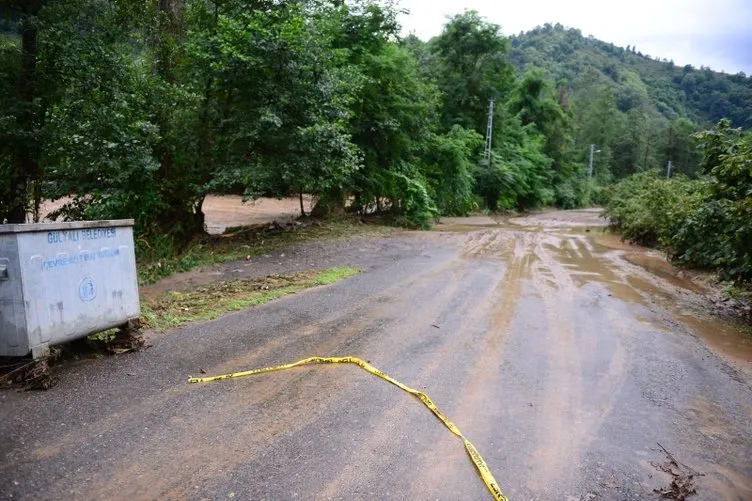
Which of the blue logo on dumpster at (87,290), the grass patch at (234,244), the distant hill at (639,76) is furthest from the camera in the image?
the distant hill at (639,76)

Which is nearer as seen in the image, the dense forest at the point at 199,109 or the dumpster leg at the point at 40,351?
the dumpster leg at the point at 40,351

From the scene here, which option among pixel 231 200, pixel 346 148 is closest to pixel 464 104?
pixel 231 200

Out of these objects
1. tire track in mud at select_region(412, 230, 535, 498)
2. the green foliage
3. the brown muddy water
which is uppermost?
the green foliage

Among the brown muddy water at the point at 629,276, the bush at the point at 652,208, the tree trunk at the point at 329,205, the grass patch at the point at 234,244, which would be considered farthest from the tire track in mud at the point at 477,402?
the tree trunk at the point at 329,205

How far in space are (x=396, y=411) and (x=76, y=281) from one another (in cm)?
320

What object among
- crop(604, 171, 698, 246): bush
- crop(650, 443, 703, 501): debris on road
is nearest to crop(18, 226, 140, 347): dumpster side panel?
crop(650, 443, 703, 501): debris on road

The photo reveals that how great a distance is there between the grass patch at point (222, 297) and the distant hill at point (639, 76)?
4018 inches

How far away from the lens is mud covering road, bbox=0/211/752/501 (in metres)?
3.28

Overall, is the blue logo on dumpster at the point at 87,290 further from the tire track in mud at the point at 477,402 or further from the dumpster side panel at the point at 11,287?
the tire track in mud at the point at 477,402

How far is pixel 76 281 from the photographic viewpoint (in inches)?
188

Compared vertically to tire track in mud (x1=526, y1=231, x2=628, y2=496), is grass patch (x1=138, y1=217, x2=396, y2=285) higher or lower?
higher

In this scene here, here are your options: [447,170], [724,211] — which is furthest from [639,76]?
[724,211]

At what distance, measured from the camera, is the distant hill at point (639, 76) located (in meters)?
115

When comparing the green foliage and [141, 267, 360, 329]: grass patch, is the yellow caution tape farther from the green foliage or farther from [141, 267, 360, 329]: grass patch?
the green foliage
